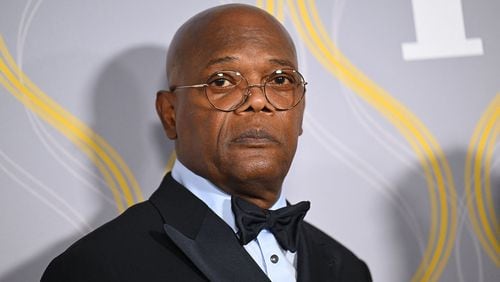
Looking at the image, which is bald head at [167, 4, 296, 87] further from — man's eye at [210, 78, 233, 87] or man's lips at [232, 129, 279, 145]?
man's lips at [232, 129, 279, 145]

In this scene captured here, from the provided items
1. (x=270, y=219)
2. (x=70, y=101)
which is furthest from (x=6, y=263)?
(x=270, y=219)

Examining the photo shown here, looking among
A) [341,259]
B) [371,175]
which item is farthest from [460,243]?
[341,259]

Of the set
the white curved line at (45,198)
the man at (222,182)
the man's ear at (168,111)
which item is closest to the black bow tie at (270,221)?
the man at (222,182)

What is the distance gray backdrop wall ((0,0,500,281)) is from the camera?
1.80 metres

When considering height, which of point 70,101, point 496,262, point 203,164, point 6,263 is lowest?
point 496,262

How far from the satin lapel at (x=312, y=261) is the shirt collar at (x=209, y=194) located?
178 millimetres

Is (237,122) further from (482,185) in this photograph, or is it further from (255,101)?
(482,185)

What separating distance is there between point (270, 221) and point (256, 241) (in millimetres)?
54

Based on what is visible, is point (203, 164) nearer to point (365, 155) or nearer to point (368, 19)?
point (365, 155)

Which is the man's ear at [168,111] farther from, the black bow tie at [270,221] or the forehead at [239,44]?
the black bow tie at [270,221]

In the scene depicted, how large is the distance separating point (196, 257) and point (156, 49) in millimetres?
754

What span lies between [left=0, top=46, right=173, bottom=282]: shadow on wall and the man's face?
350 millimetres

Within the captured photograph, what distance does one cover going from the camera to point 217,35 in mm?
1498

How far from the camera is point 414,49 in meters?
2.04
